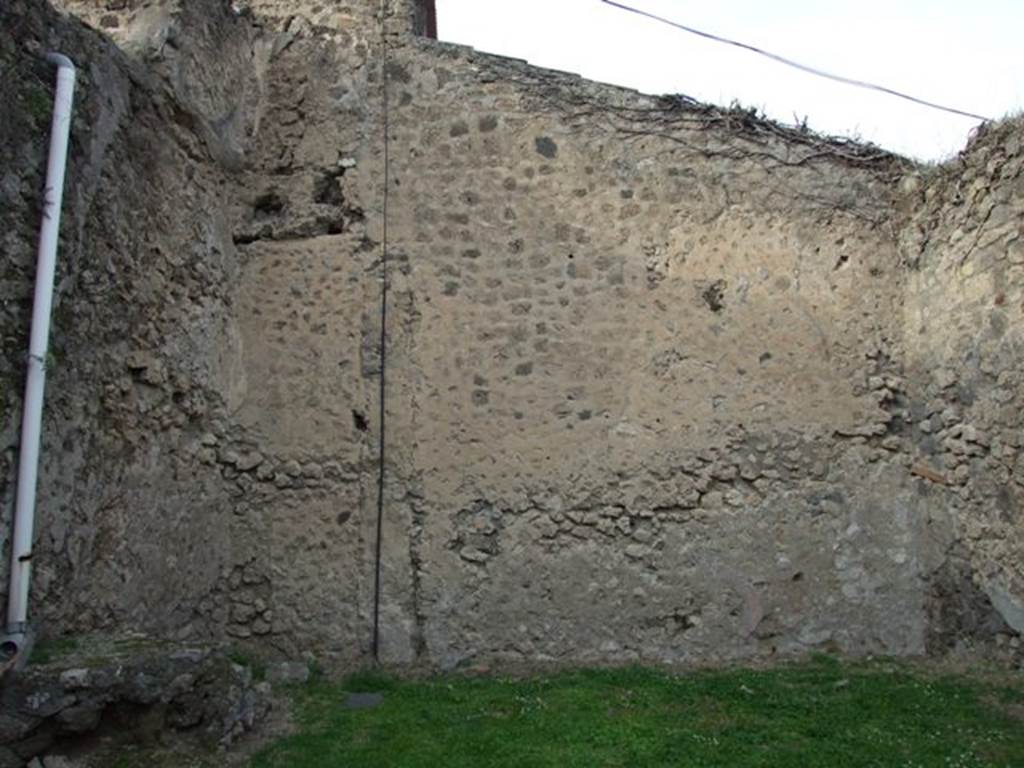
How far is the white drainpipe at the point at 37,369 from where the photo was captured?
4.60 metres

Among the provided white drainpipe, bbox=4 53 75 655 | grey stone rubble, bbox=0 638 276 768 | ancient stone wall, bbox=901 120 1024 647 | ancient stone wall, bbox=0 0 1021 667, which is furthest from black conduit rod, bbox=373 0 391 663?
ancient stone wall, bbox=901 120 1024 647

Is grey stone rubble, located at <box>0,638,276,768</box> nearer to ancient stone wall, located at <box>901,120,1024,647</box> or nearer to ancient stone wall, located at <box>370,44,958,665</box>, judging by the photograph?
ancient stone wall, located at <box>370,44,958,665</box>

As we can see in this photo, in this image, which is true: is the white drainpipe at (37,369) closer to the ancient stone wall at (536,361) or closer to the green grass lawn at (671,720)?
the ancient stone wall at (536,361)

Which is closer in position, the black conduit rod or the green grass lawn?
the green grass lawn

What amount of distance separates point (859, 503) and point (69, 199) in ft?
19.0

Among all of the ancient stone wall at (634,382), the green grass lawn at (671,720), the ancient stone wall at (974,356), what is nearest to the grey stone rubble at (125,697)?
the green grass lawn at (671,720)

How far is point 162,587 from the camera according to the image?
6.16m

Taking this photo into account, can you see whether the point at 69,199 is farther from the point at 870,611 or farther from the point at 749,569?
the point at 870,611

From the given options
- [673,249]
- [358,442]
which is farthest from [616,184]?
[358,442]

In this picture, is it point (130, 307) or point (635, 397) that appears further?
point (635, 397)

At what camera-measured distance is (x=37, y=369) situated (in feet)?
15.8

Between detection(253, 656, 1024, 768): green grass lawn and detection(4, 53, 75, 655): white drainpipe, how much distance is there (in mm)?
1438

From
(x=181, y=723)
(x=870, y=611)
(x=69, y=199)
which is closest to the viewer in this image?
Answer: (x=181, y=723)

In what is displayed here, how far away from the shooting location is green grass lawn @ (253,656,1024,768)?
15.8 ft
